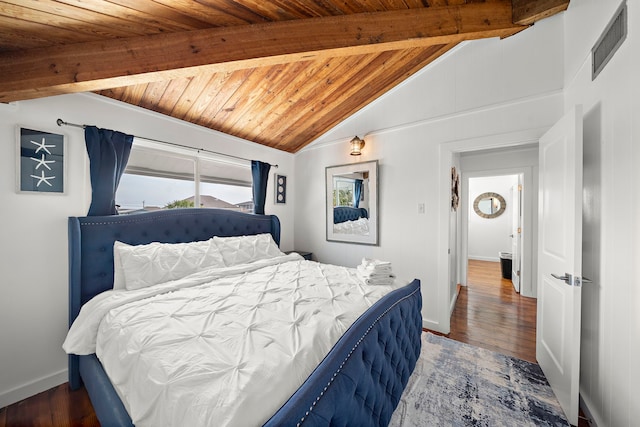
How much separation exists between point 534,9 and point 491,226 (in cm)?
583

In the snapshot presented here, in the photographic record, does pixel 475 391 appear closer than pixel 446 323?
Yes

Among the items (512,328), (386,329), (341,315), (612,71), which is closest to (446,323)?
(512,328)

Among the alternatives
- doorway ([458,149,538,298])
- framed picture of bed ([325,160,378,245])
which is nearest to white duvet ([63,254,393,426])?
framed picture of bed ([325,160,378,245])

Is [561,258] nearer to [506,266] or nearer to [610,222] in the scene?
[610,222]

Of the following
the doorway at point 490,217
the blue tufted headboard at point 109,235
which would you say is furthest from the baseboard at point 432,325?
the doorway at point 490,217

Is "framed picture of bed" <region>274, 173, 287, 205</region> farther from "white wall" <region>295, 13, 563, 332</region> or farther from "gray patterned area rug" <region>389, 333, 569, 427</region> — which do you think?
"gray patterned area rug" <region>389, 333, 569, 427</region>

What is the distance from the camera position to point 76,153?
2.11 metres

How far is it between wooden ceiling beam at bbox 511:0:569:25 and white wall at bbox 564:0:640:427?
22 centimetres

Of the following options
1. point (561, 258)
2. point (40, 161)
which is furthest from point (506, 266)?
point (40, 161)

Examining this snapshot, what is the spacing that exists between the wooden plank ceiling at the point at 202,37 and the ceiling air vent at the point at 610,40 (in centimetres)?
78

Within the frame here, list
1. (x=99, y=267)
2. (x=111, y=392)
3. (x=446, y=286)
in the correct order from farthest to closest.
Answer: (x=446, y=286), (x=99, y=267), (x=111, y=392)

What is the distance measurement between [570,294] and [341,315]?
1.50 metres

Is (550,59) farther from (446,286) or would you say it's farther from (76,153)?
(76,153)

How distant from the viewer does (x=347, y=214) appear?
141 inches
